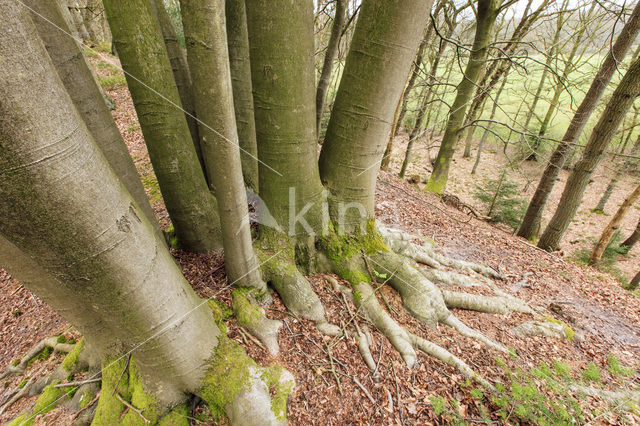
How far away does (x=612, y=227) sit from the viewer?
7.46m

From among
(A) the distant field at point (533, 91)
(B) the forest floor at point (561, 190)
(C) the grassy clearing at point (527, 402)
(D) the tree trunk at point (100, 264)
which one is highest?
(A) the distant field at point (533, 91)

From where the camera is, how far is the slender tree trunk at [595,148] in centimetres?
522

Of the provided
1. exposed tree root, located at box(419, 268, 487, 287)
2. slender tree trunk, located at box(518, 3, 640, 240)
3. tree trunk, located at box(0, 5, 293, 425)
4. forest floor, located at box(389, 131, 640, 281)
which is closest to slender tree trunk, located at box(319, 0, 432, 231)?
exposed tree root, located at box(419, 268, 487, 287)

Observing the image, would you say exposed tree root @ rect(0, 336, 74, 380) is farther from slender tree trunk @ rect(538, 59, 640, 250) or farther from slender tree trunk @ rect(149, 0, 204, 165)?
slender tree trunk @ rect(538, 59, 640, 250)

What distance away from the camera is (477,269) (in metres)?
4.29

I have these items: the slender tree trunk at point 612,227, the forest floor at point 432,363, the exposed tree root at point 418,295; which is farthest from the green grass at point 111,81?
the slender tree trunk at point 612,227

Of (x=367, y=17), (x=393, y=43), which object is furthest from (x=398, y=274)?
(x=367, y=17)

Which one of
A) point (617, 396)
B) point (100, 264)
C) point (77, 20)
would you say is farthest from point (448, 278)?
point (77, 20)

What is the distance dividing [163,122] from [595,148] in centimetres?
807

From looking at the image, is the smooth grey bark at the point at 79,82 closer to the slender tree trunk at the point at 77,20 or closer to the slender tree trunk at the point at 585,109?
the slender tree trunk at the point at 585,109

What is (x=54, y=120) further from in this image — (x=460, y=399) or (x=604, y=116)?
(x=604, y=116)

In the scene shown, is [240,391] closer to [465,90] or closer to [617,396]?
[617,396]

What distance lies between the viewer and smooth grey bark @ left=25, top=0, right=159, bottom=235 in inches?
60.7

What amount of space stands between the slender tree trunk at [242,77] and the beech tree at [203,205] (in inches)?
1.2
